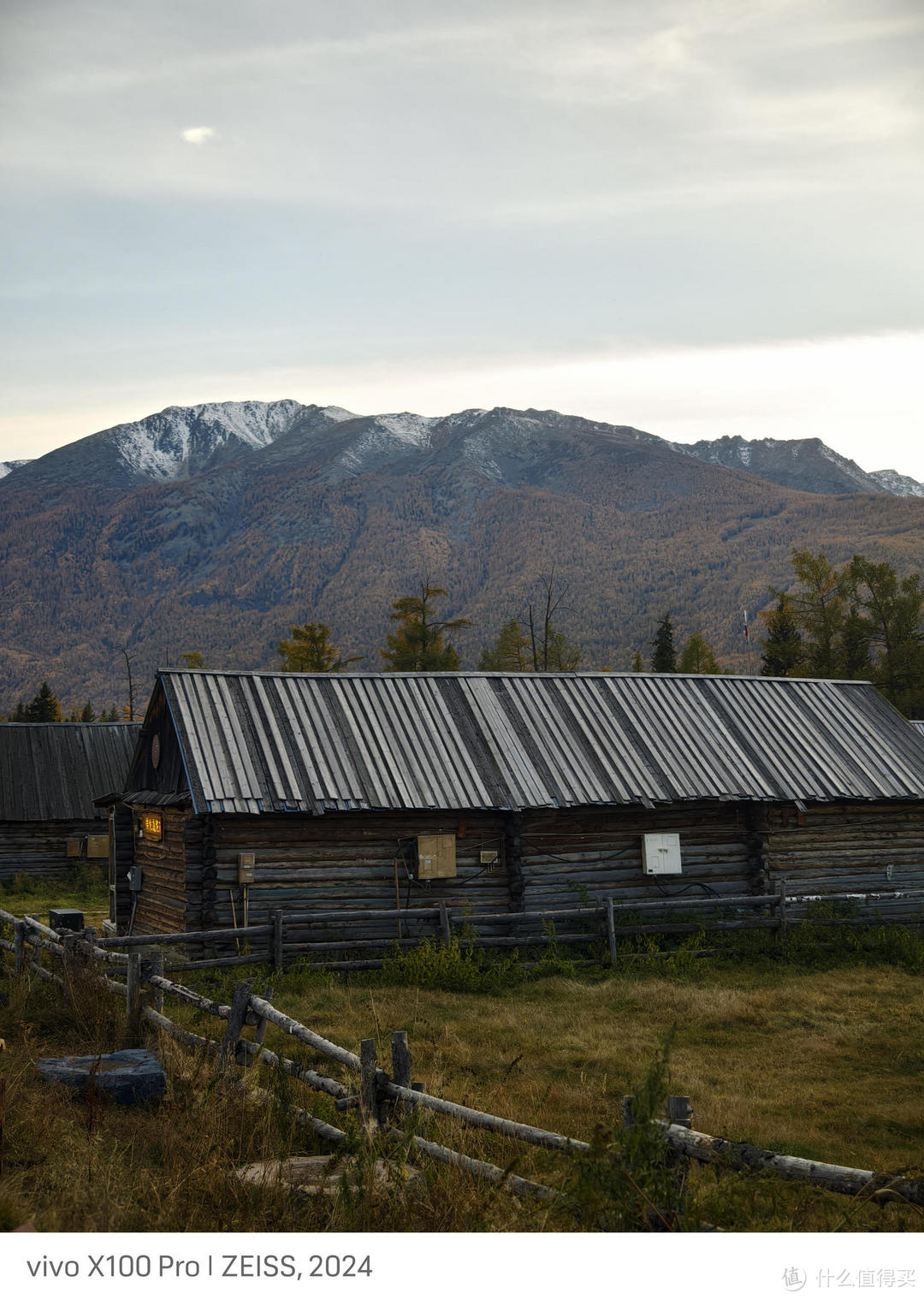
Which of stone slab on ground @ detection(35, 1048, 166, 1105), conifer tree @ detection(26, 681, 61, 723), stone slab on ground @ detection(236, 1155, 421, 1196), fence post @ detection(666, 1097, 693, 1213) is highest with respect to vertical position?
conifer tree @ detection(26, 681, 61, 723)

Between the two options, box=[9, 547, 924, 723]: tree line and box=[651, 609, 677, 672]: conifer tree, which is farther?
box=[651, 609, 677, 672]: conifer tree

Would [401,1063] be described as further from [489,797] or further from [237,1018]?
[489,797]

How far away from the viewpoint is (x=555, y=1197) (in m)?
6.12

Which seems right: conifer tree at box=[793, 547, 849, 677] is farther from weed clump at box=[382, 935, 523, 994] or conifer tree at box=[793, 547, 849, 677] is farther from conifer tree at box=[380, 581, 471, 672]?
weed clump at box=[382, 935, 523, 994]

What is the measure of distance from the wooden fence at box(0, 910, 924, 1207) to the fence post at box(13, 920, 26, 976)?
1.80 meters

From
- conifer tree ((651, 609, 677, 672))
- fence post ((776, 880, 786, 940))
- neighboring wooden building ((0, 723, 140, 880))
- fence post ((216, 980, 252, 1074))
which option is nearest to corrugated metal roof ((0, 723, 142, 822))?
neighboring wooden building ((0, 723, 140, 880))

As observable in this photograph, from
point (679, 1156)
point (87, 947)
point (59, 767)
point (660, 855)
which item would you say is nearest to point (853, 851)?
point (660, 855)

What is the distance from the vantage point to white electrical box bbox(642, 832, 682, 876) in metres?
22.0

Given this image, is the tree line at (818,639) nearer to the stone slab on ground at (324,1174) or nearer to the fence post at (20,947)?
the fence post at (20,947)

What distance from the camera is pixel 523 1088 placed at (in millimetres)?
11227

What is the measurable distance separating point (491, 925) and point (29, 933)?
27.0 feet

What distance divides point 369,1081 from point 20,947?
32.0 feet

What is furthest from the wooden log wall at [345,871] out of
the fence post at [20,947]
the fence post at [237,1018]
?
the fence post at [237,1018]

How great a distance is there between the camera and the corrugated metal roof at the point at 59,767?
37.7 metres
